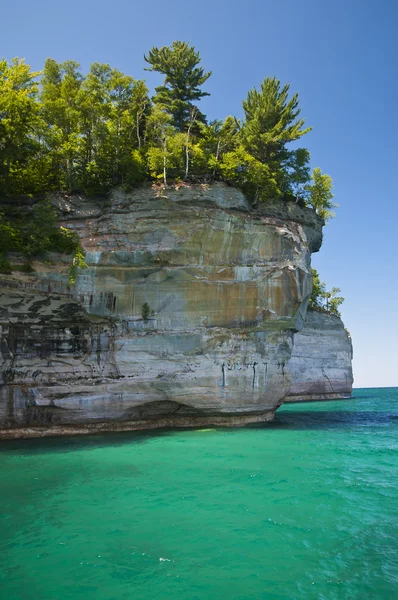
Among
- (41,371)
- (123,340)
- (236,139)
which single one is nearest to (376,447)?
(123,340)

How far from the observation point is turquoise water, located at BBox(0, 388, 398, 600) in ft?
17.6

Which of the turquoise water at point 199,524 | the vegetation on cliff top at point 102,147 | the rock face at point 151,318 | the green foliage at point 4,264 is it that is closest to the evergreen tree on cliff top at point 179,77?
the vegetation on cliff top at point 102,147

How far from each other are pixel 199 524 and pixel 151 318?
11736 millimetres

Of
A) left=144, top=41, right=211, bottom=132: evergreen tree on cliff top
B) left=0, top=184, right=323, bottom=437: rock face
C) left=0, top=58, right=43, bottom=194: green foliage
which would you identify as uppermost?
left=144, top=41, right=211, bottom=132: evergreen tree on cliff top

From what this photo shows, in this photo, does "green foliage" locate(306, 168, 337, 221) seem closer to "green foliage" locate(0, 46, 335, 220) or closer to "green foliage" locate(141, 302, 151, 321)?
"green foliage" locate(0, 46, 335, 220)

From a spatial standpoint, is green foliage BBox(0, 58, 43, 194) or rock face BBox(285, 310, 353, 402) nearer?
green foliage BBox(0, 58, 43, 194)

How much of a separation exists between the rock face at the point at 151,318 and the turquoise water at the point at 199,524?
4.12m

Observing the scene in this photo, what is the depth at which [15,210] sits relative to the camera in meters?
17.7

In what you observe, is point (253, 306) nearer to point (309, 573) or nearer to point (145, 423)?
point (145, 423)

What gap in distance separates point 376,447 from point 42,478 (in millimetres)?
11668

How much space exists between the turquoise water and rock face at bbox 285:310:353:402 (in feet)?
90.5

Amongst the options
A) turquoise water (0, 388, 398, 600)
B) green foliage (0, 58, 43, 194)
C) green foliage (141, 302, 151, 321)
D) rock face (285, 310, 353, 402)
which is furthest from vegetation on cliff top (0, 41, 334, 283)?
rock face (285, 310, 353, 402)

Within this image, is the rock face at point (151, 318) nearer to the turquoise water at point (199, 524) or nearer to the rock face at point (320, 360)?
the turquoise water at point (199, 524)

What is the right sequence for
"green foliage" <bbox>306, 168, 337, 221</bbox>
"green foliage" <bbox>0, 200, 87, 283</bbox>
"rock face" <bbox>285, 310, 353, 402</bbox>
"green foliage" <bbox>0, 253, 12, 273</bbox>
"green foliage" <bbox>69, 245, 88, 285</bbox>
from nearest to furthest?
"green foliage" <bbox>0, 253, 12, 273</bbox>, "green foliage" <bbox>0, 200, 87, 283</bbox>, "green foliage" <bbox>69, 245, 88, 285</bbox>, "green foliage" <bbox>306, 168, 337, 221</bbox>, "rock face" <bbox>285, 310, 353, 402</bbox>
